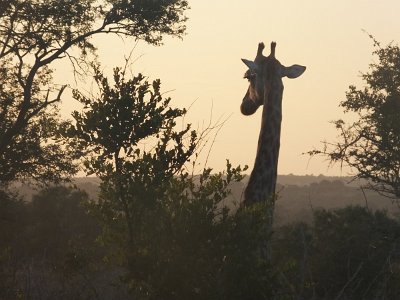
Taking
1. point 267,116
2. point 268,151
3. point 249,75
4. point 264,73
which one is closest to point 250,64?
point 264,73

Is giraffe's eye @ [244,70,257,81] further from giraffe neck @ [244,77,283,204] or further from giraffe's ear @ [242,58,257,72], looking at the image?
giraffe neck @ [244,77,283,204]

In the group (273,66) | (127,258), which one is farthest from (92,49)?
(127,258)

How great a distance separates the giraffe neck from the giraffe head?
0.08 meters

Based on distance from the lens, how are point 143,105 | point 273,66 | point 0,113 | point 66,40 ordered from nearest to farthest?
point 143,105 → point 273,66 → point 0,113 → point 66,40

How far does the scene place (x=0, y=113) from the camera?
1850 centimetres

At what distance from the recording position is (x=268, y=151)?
8.84 meters

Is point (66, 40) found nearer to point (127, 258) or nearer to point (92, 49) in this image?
point (92, 49)

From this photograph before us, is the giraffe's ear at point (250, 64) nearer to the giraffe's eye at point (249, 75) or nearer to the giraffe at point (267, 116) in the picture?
the giraffe at point (267, 116)

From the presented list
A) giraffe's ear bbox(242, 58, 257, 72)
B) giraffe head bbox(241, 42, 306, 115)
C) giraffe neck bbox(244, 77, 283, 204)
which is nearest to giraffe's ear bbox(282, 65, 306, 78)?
giraffe head bbox(241, 42, 306, 115)

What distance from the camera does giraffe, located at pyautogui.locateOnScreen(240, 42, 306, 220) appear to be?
847cm

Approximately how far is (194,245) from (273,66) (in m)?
3.14

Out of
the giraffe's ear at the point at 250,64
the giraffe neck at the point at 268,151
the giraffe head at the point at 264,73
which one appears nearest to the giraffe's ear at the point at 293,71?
the giraffe head at the point at 264,73

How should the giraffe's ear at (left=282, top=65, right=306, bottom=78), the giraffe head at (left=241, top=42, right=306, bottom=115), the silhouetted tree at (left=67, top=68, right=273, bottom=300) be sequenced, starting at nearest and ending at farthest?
the silhouetted tree at (left=67, top=68, right=273, bottom=300) → the giraffe head at (left=241, top=42, right=306, bottom=115) → the giraffe's ear at (left=282, top=65, right=306, bottom=78)

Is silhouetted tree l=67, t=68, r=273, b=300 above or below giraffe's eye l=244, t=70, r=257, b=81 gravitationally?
below
